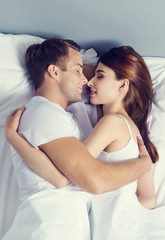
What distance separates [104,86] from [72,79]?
0.60ft

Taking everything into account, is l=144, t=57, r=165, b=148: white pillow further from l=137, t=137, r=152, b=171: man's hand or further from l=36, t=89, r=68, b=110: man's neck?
l=36, t=89, r=68, b=110: man's neck

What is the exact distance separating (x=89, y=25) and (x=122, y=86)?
0.41m

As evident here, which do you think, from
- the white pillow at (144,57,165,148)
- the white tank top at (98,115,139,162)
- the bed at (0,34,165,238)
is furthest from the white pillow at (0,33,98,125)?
the white pillow at (144,57,165,148)

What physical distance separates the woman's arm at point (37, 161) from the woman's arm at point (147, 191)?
421 mm

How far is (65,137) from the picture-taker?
1.02 meters

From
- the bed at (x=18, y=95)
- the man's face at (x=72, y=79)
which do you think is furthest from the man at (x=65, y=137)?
the bed at (x=18, y=95)

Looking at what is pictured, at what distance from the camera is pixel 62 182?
41.7 inches

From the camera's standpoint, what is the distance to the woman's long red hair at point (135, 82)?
4.54 feet

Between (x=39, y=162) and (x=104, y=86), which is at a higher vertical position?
(x=104, y=86)

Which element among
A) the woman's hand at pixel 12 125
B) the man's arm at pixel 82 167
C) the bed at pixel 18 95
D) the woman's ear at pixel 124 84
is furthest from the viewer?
the woman's ear at pixel 124 84

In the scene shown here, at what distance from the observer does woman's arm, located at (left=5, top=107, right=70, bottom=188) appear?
106cm

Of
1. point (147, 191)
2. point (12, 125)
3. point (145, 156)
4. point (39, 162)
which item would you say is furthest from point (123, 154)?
point (12, 125)

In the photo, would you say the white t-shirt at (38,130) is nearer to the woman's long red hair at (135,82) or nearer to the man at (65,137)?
the man at (65,137)

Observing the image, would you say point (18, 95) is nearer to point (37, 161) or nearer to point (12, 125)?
point (12, 125)
